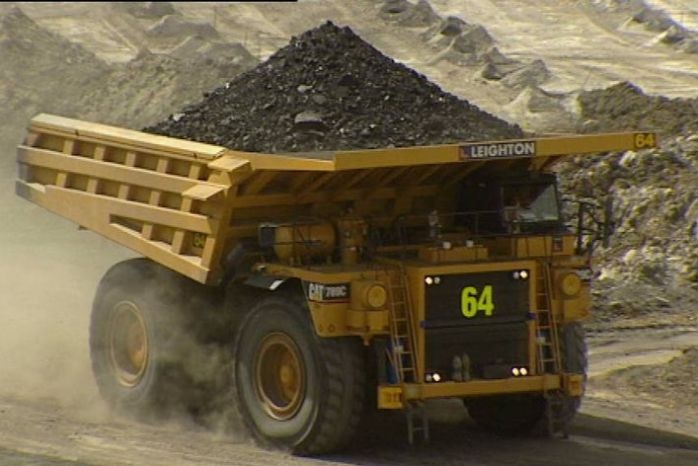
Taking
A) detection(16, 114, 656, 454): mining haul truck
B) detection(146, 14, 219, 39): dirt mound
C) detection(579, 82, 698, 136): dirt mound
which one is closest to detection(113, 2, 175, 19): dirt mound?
detection(146, 14, 219, 39): dirt mound

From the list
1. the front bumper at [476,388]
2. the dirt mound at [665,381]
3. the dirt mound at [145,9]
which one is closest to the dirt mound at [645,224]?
the dirt mound at [665,381]

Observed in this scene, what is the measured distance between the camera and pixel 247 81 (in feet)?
50.4

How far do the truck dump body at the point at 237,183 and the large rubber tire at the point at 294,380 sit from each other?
70cm

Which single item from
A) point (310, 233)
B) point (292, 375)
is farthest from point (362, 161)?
point (292, 375)

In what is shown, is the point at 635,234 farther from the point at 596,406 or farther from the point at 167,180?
the point at 167,180

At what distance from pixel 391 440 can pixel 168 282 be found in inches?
90.9

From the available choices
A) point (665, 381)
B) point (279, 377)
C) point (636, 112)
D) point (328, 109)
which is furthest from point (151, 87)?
point (279, 377)

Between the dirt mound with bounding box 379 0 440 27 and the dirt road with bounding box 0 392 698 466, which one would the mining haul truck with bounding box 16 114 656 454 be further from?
the dirt mound with bounding box 379 0 440 27

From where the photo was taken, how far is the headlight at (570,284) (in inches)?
518

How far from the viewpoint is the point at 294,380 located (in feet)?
42.7

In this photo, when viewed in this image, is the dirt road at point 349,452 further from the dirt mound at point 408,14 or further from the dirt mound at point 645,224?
the dirt mound at point 408,14

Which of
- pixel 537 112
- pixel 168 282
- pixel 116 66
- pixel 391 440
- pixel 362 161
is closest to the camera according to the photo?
pixel 362 161

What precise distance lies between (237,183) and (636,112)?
13.0 meters

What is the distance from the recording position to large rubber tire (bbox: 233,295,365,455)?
12.6 metres
